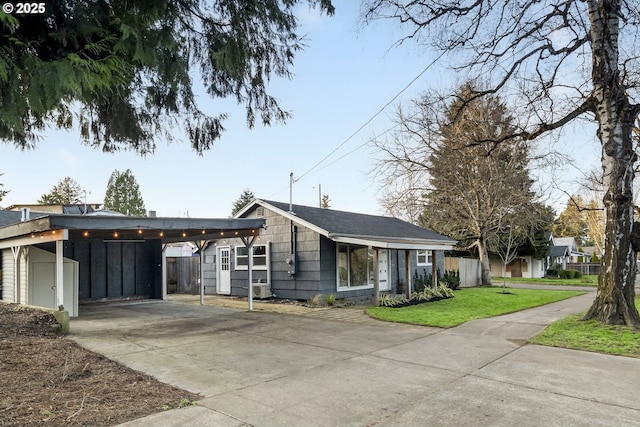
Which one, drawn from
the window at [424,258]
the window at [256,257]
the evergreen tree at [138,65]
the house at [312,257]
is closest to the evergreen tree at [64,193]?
the house at [312,257]

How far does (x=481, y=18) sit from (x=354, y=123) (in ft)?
20.4

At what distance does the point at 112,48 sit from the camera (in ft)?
12.1

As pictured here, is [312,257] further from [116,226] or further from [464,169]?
[464,169]

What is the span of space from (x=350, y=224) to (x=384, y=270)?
2.21 meters

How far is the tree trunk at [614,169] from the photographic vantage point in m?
8.41

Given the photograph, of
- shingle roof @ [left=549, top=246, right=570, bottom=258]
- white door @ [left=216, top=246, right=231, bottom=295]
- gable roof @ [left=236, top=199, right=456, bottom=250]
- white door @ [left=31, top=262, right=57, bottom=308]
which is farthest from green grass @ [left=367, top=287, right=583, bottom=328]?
shingle roof @ [left=549, top=246, right=570, bottom=258]

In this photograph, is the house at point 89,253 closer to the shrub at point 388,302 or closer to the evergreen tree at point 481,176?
the shrub at point 388,302

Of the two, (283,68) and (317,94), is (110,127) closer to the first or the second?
(283,68)

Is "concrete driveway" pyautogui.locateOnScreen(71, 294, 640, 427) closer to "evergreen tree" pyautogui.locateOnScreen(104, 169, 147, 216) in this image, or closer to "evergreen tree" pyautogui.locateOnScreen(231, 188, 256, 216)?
"evergreen tree" pyautogui.locateOnScreen(104, 169, 147, 216)

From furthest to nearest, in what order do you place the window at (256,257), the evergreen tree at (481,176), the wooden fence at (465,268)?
1. the wooden fence at (465,268)
2. the evergreen tree at (481,176)
3. the window at (256,257)

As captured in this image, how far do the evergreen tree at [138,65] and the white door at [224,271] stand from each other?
36.7ft

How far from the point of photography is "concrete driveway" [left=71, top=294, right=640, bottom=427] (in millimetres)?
3928

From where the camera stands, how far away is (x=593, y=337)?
746 centimetres

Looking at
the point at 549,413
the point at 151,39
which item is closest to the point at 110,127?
the point at 151,39
